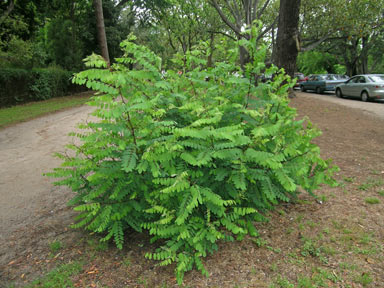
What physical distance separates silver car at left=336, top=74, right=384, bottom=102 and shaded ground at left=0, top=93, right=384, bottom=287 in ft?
48.0

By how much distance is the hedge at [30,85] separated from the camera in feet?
55.2

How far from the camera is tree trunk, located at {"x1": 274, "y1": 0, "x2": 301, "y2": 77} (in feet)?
29.6

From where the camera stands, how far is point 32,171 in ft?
20.9

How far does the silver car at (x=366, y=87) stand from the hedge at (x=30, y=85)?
17.6 m

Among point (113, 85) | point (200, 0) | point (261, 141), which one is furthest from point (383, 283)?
point (200, 0)

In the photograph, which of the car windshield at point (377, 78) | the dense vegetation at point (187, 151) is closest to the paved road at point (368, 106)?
the car windshield at point (377, 78)

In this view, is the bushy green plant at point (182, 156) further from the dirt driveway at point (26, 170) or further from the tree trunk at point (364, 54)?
the tree trunk at point (364, 54)

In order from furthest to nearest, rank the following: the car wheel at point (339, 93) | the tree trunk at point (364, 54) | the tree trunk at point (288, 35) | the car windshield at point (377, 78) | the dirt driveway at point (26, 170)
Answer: the tree trunk at point (364, 54) → the car wheel at point (339, 93) → the car windshield at point (377, 78) → the tree trunk at point (288, 35) → the dirt driveway at point (26, 170)

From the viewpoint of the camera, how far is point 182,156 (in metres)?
2.73

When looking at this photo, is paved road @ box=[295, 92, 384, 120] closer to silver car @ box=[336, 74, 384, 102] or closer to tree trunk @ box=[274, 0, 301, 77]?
silver car @ box=[336, 74, 384, 102]

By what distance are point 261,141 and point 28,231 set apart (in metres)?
3.31

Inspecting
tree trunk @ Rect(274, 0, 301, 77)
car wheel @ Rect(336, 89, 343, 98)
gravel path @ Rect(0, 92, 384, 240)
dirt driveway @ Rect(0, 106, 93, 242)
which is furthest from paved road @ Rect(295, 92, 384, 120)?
dirt driveway @ Rect(0, 106, 93, 242)

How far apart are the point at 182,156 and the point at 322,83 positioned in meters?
25.5

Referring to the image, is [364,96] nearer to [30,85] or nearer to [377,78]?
[377,78]
